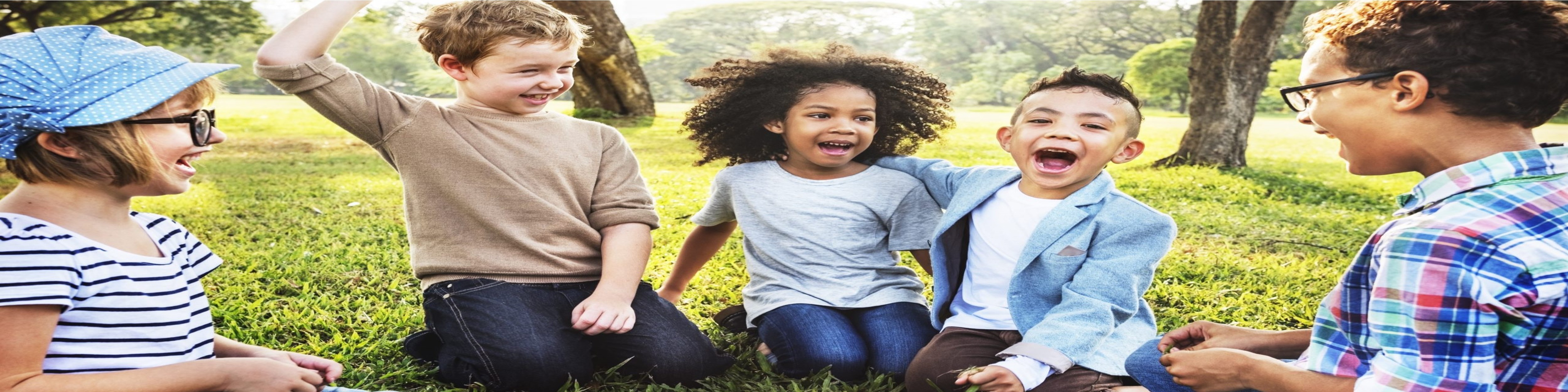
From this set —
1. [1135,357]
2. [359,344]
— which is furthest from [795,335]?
[359,344]

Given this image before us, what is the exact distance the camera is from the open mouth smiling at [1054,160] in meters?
2.62

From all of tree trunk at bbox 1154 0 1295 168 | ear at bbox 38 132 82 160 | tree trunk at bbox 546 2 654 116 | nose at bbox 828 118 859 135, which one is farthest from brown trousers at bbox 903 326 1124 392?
tree trunk at bbox 546 2 654 116

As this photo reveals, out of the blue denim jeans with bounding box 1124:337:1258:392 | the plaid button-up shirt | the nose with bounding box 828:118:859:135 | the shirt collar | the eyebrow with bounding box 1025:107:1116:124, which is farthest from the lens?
the nose with bounding box 828:118:859:135

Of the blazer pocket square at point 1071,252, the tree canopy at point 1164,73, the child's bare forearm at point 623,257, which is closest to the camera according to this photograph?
the blazer pocket square at point 1071,252

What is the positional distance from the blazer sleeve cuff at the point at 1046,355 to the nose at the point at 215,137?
1728mm

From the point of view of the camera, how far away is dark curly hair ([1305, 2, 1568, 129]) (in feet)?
5.74

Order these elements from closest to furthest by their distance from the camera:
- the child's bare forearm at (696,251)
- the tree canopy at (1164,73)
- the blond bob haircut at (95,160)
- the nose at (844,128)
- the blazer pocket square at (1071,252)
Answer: the blond bob haircut at (95,160) < the blazer pocket square at (1071,252) < the nose at (844,128) < the child's bare forearm at (696,251) < the tree canopy at (1164,73)

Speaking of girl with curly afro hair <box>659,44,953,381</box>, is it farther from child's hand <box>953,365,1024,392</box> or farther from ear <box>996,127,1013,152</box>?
child's hand <box>953,365,1024,392</box>

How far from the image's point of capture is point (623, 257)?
2.78 meters

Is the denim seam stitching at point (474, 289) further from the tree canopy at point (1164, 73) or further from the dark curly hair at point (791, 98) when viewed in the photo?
the tree canopy at point (1164, 73)

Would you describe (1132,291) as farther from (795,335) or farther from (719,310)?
(719,310)

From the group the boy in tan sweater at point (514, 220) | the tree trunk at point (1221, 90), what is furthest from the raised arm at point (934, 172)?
the tree trunk at point (1221, 90)

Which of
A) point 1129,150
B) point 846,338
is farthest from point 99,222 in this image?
point 1129,150

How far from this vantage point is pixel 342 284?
145 inches
